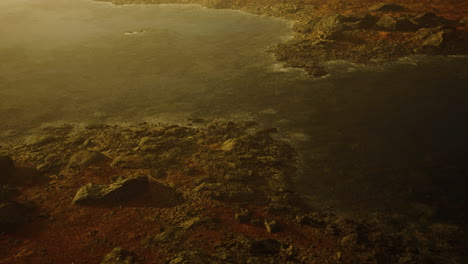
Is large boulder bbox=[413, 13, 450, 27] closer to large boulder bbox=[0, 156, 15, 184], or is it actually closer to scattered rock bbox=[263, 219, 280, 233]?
scattered rock bbox=[263, 219, 280, 233]

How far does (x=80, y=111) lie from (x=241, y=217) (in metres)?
13.5

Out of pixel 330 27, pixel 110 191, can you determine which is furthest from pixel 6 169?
pixel 330 27

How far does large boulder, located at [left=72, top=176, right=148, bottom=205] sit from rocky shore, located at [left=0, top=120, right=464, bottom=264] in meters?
0.04

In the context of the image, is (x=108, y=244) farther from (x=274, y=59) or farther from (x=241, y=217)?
(x=274, y=59)

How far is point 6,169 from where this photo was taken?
48.4 ft

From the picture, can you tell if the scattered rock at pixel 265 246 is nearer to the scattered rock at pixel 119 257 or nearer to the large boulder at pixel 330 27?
the scattered rock at pixel 119 257

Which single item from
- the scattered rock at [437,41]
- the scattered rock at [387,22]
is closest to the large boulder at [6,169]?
the scattered rock at [437,41]

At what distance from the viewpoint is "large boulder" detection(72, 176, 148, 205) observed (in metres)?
13.1

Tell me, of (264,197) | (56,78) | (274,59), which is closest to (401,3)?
(274,59)

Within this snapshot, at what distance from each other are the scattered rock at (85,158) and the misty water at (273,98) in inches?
149

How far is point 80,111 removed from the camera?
20484 mm

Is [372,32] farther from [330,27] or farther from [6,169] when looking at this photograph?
[6,169]

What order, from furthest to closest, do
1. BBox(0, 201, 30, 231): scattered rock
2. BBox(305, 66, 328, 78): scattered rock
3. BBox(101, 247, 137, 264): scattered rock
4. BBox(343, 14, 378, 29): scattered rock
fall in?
BBox(343, 14, 378, 29): scattered rock < BBox(305, 66, 328, 78): scattered rock < BBox(0, 201, 30, 231): scattered rock < BBox(101, 247, 137, 264): scattered rock

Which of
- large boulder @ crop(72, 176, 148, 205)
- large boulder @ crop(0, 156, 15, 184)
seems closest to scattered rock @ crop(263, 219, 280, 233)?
large boulder @ crop(72, 176, 148, 205)
